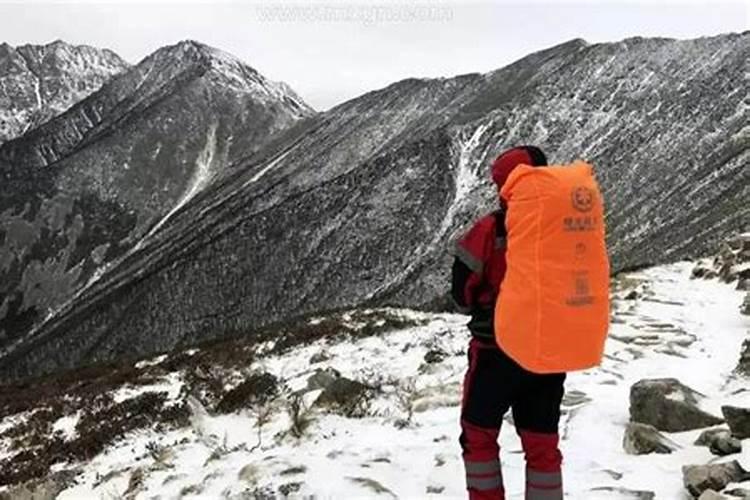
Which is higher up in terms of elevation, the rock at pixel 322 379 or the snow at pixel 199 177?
the snow at pixel 199 177

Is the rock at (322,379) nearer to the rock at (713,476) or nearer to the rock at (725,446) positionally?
the rock at (725,446)

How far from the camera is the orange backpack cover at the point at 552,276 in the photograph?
474 cm

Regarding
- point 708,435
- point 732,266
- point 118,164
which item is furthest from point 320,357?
point 118,164

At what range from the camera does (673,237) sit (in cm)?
4056

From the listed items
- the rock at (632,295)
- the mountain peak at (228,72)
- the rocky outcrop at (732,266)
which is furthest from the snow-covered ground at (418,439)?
the mountain peak at (228,72)

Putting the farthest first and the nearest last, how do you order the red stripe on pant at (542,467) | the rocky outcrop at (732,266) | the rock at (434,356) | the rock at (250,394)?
1. the rocky outcrop at (732,266)
2. the rock at (434,356)
3. the rock at (250,394)
4. the red stripe on pant at (542,467)

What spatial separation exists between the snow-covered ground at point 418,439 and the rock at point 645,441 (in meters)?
0.10

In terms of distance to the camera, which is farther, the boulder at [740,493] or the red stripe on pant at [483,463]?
the boulder at [740,493]

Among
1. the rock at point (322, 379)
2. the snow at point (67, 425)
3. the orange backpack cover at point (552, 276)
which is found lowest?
the snow at point (67, 425)

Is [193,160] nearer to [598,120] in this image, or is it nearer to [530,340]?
[598,120]

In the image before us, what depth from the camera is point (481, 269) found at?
512 centimetres

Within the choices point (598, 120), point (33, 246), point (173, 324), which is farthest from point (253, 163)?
point (598, 120)

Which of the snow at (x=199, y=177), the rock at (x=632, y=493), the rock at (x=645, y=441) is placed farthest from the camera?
the snow at (x=199, y=177)

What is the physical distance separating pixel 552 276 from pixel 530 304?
22 cm
